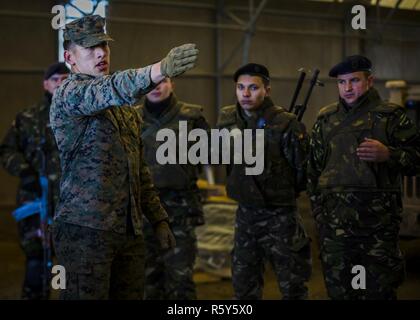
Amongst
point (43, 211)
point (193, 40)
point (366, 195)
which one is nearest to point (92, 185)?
point (366, 195)

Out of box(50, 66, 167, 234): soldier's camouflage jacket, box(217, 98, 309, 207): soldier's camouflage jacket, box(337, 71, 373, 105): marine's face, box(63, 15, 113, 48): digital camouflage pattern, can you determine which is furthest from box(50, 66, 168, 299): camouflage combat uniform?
box(337, 71, 373, 105): marine's face

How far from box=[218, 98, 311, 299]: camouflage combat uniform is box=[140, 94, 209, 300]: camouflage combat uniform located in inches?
18.6

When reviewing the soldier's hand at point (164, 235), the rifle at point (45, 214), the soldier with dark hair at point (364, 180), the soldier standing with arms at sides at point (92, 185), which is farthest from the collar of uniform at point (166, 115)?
the soldier standing with arms at sides at point (92, 185)

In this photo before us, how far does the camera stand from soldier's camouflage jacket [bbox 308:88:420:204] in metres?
3.56

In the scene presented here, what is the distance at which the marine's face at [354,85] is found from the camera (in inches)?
144

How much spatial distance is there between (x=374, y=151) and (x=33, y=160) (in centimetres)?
251

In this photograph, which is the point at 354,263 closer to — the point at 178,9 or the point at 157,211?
the point at 157,211

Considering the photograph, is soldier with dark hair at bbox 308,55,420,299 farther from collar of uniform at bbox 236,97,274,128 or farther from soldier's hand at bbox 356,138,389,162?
collar of uniform at bbox 236,97,274,128

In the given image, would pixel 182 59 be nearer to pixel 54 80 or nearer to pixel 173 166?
pixel 173 166

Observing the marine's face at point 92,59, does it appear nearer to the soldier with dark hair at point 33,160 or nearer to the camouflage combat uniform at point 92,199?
the camouflage combat uniform at point 92,199

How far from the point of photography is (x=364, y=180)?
3.61 m

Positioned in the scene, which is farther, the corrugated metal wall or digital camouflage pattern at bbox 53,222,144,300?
the corrugated metal wall

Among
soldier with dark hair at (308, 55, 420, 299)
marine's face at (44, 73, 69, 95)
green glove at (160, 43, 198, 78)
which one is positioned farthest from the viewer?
marine's face at (44, 73, 69, 95)
